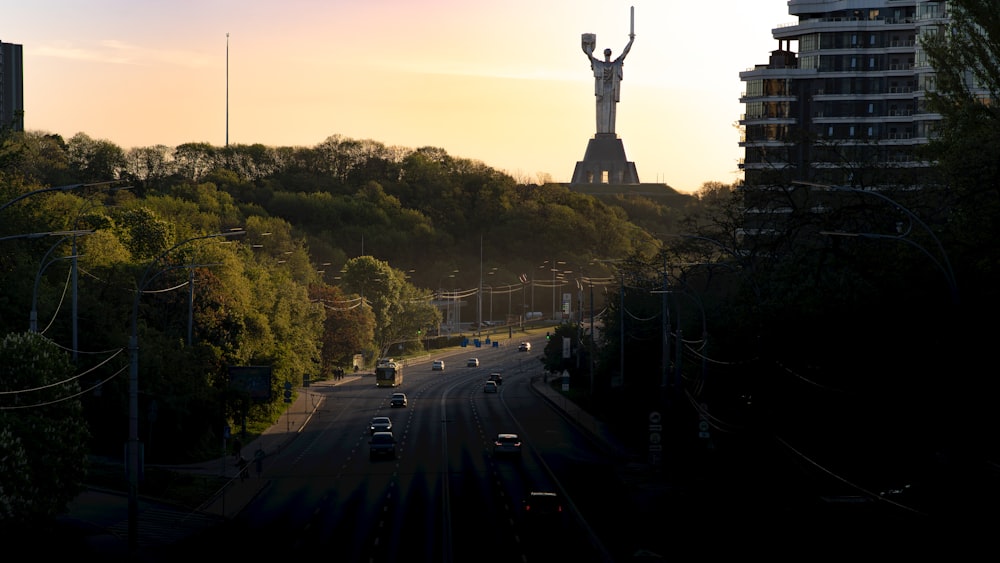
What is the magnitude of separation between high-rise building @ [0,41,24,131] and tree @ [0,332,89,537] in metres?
123

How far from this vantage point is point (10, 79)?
155m

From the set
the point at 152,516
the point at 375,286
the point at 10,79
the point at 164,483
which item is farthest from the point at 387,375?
the point at 10,79

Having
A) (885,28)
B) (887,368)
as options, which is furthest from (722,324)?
(885,28)

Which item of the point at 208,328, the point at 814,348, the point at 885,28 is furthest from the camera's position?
the point at 885,28

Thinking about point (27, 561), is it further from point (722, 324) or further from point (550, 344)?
point (550, 344)

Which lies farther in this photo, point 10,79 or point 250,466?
point 10,79

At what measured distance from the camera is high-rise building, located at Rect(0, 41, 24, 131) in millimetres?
152750

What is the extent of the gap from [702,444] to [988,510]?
22.1 metres

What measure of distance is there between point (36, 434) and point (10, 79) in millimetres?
130335

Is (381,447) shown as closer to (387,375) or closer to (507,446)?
(507,446)

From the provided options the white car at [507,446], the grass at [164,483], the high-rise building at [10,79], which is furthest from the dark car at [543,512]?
the high-rise building at [10,79]

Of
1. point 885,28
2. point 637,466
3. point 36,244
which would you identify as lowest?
point 637,466

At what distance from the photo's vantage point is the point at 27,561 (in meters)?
32.1

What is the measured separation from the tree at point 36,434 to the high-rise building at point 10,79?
123 metres
